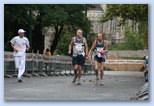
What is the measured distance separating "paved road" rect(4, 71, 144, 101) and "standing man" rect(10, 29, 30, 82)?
129mm

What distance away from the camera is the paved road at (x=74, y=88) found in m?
21.4

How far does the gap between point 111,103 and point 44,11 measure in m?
1.20

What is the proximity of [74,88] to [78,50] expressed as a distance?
42 cm

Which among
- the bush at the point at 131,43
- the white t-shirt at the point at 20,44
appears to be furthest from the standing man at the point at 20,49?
the bush at the point at 131,43

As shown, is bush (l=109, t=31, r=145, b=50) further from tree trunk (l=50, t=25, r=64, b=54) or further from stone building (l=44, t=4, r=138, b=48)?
tree trunk (l=50, t=25, r=64, b=54)

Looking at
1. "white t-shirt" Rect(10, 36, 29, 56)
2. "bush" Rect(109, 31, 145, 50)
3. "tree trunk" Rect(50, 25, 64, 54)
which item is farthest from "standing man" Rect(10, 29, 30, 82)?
"bush" Rect(109, 31, 145, 50)

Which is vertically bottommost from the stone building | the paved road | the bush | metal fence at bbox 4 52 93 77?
the paved road

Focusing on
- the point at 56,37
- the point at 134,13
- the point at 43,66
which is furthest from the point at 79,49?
the point at 134,13

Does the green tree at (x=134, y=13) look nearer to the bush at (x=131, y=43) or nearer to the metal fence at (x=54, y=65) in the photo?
the bush at (x=131, y=43)

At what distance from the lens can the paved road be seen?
2136 cm

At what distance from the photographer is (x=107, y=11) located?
2148 centimetres

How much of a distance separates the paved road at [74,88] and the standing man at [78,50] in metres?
0.13

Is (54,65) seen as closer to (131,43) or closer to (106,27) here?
(106,27)

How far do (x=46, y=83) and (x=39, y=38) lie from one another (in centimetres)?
48
